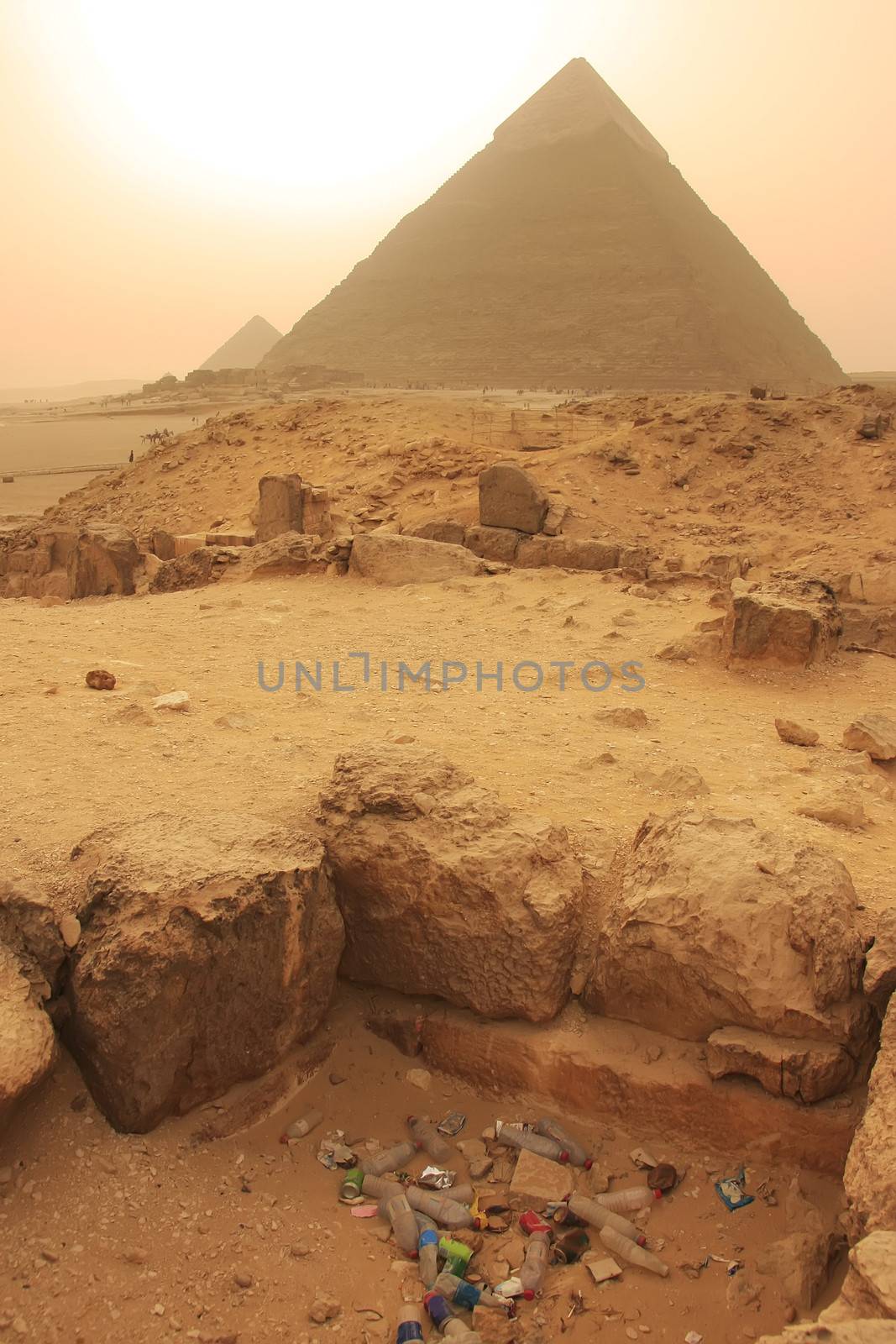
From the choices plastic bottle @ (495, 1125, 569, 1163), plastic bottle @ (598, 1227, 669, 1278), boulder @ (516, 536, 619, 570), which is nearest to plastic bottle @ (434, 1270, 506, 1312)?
plastic bottle @ (598, 1227, 669, 1278)

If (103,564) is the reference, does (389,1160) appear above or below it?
below

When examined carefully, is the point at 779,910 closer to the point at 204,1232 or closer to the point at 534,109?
the point at 204,1232

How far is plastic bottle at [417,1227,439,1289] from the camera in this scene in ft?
7.65

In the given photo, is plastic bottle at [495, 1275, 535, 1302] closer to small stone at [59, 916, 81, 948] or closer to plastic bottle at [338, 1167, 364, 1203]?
plastic bottle at [338, 1167, 364, 1203]

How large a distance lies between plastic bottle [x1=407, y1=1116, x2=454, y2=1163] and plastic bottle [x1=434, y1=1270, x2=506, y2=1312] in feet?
1.34

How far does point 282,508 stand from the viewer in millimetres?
10328

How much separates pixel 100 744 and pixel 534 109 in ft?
228

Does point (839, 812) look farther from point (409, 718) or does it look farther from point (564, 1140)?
point (409, 718)

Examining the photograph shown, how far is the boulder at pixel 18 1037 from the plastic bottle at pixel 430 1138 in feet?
3.48

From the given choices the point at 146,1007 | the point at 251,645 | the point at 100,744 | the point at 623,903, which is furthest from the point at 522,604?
the point at 146,1007

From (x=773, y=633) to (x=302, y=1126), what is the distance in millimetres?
3945

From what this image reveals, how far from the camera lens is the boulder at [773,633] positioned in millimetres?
5492

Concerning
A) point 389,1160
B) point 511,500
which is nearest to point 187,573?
point 511,500

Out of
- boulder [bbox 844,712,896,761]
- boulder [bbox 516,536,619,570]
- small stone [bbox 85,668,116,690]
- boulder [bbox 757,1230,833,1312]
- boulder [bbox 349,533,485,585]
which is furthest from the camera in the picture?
boulder [bbox 516,536,619,570]
